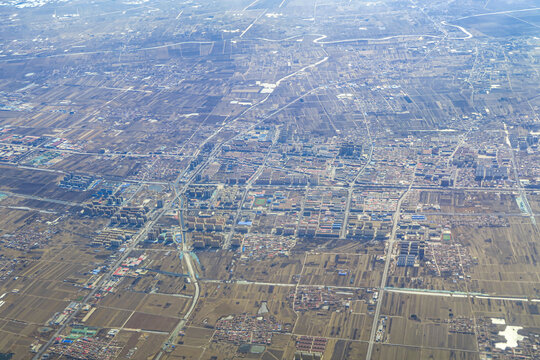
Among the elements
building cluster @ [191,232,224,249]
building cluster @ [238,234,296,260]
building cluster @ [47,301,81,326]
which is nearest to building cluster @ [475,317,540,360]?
Result: building cluster @ [238,234,296,260]

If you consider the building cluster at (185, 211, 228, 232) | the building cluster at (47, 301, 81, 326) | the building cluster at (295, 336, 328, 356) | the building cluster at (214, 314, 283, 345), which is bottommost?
the building cluster at (47, 301, 81, 326)

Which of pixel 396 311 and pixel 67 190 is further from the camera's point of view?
pixel 67 190

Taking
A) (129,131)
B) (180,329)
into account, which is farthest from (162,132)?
(180,329)

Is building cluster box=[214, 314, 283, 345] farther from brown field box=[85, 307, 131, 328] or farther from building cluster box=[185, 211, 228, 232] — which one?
building cluster box=[185, 211, 228, 232]

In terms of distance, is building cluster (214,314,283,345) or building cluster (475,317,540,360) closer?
building cluster (475,317,540,360)

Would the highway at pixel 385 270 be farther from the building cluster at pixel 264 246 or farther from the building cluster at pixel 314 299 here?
the building cluster at pixel 264 246

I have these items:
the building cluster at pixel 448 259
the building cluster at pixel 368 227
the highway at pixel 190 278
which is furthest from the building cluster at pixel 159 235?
the building cluster at pixel 448 259

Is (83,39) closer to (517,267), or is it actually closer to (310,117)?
Answer: (310,117)
